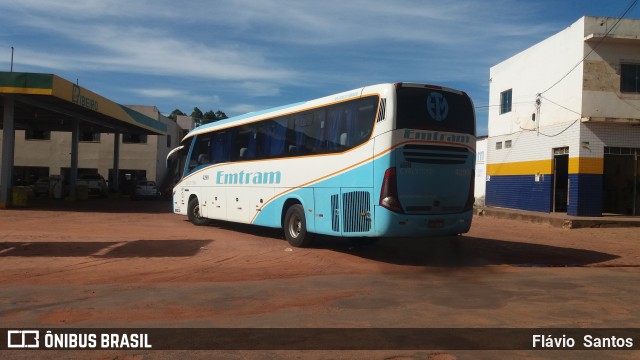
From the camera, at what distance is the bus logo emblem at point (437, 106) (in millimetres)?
10273

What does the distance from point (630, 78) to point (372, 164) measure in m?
16.3

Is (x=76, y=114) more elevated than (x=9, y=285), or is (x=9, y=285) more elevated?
(x=76, y=114)

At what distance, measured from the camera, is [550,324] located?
614 cm

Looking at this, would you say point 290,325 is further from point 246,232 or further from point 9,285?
point 246,232

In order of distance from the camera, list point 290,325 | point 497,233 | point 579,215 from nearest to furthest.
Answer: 1. point 290,325
2. point 497,233
3. point 579,215

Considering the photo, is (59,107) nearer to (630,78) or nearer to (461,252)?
(461,252)

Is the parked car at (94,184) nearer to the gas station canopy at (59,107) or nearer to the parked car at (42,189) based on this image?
the parked car at (42,189)

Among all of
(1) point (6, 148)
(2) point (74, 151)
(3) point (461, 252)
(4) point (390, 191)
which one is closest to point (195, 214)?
(3) point (461, 252)

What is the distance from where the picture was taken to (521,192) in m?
25.0

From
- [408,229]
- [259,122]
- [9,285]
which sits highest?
[259,122]

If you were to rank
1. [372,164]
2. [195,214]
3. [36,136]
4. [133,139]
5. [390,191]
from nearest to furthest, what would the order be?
[390,191]
[372,164]
[195,214]
[36,136]
[133,139]

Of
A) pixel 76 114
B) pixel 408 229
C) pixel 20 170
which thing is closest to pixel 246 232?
pixel 408 229

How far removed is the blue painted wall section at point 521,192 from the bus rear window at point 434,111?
13.9 m

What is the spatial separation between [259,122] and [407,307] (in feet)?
27.7
